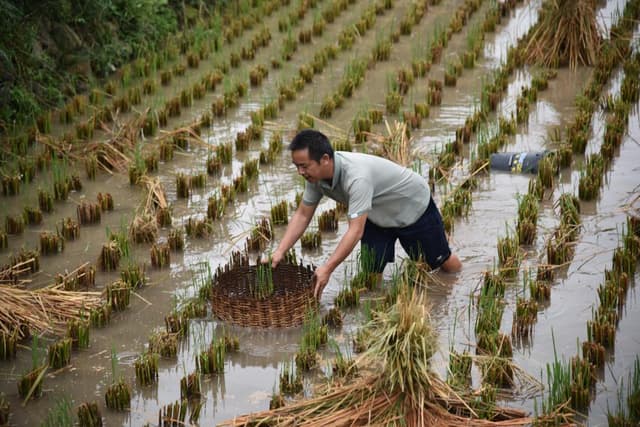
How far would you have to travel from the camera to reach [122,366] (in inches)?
216

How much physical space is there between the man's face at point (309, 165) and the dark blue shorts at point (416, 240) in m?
0.68

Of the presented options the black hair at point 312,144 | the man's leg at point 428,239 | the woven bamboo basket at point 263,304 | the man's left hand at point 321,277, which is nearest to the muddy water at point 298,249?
the woven bamboo basket at point 263,304

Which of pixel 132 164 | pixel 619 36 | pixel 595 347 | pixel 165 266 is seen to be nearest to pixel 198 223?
pixel 165 266

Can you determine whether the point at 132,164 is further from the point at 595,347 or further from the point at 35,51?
the point at 595,347

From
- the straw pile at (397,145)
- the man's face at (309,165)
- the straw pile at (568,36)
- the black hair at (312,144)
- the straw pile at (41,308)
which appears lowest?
the straw pile at (41,308)

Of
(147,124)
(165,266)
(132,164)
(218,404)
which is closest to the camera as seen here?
(218,404)

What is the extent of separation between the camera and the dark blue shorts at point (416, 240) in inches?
243

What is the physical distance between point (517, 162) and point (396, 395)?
375cm

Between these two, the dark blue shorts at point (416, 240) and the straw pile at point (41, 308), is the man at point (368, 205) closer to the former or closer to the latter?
the dark blue shorts at point (416, 240)

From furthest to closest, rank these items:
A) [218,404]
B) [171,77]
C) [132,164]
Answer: [171,77] → [132,164] → [218,404]

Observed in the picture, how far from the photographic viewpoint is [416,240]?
623 centimetres

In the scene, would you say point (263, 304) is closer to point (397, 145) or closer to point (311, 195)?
point (311, 195)

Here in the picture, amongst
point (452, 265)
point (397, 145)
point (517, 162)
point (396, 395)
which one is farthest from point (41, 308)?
point (517, 162)

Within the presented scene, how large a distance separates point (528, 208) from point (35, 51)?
4699mm
